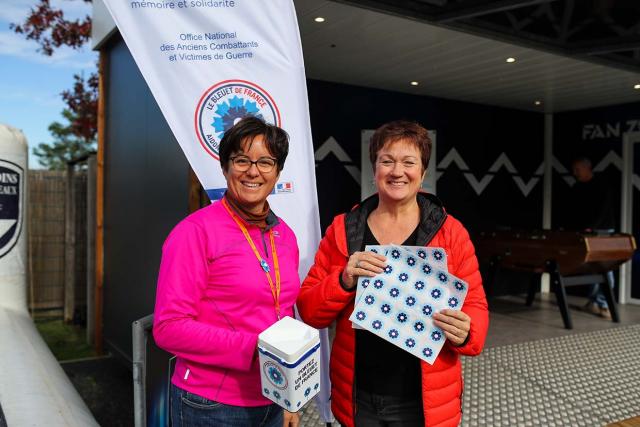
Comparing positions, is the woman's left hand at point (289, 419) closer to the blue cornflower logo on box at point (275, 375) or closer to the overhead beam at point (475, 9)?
the blue cornflower logo on box at point (275, 375)

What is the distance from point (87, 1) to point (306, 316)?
28.7ft

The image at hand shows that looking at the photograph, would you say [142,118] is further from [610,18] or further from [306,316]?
[610,18]

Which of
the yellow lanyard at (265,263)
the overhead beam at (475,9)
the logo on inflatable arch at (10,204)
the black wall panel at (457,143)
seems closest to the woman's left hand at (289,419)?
the yellow lanyard at (265,263)

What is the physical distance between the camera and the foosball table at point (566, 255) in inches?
209

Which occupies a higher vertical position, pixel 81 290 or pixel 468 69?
pixel 468 69

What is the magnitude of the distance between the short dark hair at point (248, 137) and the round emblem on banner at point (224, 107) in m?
0.42

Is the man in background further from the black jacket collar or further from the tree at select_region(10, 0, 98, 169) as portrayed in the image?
the tree at select_region(10, 0, 98, 169)

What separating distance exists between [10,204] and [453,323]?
12.2ft

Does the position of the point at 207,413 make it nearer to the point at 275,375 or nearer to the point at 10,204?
the point at 275,375

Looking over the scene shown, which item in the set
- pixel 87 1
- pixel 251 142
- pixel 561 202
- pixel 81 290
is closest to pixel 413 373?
pixel 251 142

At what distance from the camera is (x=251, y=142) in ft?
4.57

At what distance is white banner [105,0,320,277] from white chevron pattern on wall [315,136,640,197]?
3.92m

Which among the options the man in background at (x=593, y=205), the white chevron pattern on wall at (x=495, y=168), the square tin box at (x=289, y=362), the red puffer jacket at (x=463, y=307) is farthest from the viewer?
the man in background at (x=593, y=205)

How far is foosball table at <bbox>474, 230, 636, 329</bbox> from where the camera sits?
17.4 ft
